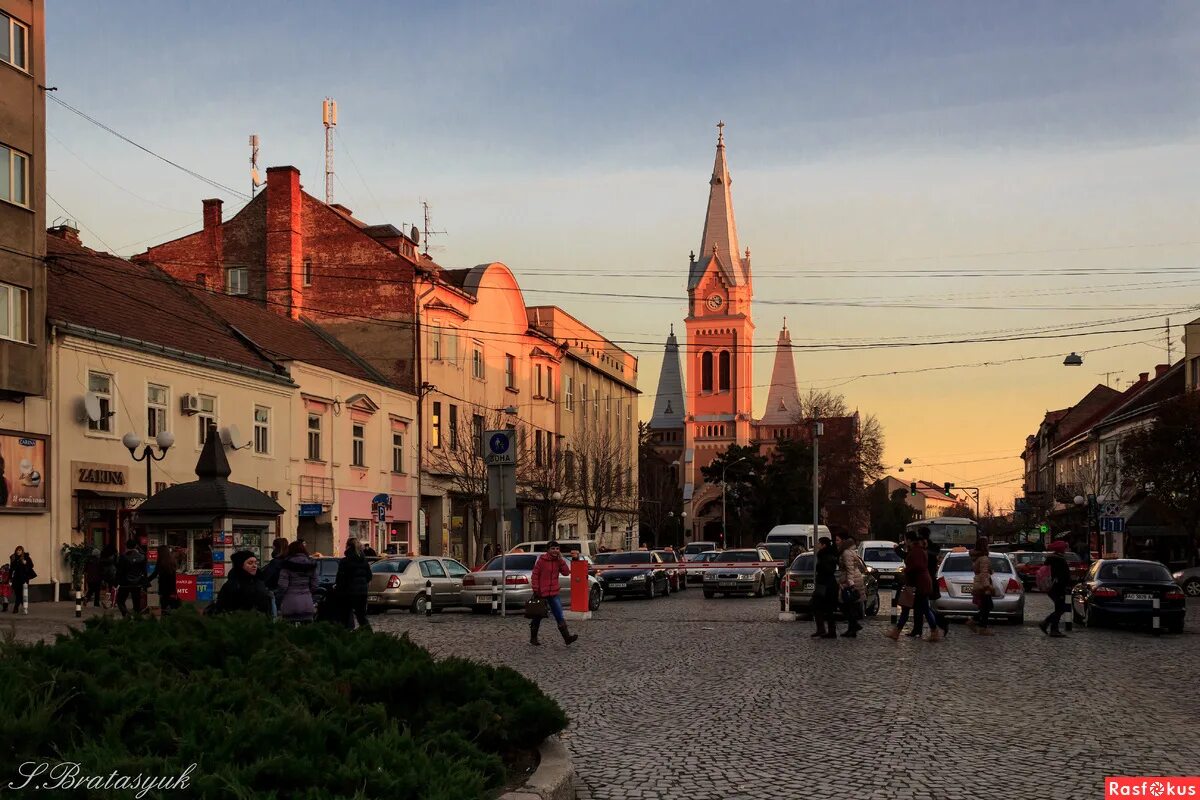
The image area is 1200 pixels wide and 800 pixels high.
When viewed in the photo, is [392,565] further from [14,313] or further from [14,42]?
[14,42]

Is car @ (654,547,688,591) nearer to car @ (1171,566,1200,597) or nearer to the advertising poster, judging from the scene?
car @ (1171,566,1200,597)

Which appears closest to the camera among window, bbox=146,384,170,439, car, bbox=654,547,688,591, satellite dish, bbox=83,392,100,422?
satellite dish, bbox=83,392,100,422

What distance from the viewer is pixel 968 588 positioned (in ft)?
86.4

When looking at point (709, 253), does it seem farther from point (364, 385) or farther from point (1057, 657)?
point (1057, 657)

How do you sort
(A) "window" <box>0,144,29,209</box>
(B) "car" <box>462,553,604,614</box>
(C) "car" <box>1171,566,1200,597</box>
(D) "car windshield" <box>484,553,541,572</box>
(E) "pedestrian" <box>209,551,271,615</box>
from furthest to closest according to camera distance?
(C) "car" <box>1171,566,1200,597</box>
(D) "car windshield" <box>484,553,541,572</box>
(B) "car" <box>462,553,604,614</box>
(A) "window" <box>0,144,29,209</box>
(E) "pedestrian" <box>209,551,271,615</box>

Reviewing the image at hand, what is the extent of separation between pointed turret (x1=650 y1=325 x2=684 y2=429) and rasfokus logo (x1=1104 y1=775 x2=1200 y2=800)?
540ft

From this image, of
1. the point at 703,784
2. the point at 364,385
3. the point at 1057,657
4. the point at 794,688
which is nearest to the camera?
the point at 703,784

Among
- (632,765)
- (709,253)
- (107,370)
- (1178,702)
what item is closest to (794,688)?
(1178,702)

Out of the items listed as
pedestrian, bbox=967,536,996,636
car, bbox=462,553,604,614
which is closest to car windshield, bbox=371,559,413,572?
car, bbox=462,553,604,614

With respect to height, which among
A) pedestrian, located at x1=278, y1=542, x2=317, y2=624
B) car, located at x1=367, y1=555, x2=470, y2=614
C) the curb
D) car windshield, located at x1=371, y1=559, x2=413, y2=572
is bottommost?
car, located at x1=367, y1=555, x2=470, y2=614

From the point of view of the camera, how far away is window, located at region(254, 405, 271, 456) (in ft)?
132

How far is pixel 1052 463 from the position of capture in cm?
10788

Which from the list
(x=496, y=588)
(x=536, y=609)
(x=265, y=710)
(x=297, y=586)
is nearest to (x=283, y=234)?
(x=496, y=588)

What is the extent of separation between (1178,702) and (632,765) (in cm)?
688
